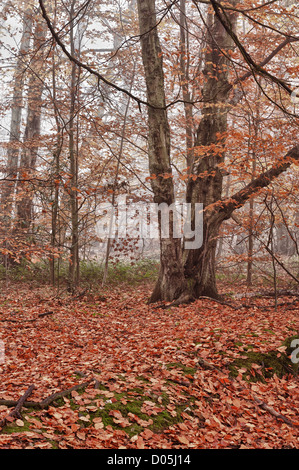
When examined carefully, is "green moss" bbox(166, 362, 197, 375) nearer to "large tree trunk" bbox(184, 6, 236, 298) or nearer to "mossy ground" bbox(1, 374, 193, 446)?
"mossy ground" bbox(1, 374, 193, 446)

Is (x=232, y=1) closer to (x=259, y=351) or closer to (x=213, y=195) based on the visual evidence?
(x=213, y=195)

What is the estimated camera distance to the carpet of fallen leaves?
3.22 m

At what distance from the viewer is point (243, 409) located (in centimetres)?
407

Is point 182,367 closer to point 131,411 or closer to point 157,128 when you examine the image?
point 131,411

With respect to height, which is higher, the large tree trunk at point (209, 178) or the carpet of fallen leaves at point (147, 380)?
the large tree trunk at point (209, 178)

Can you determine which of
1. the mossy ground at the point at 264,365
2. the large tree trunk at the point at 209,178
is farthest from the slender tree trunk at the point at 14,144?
the mossy ground at the point at 264,365

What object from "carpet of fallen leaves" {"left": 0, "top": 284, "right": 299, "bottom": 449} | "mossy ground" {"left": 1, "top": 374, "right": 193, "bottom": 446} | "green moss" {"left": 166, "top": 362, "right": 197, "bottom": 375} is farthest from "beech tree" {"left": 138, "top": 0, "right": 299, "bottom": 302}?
"mossy ground" {"left": 1, "top": 374, "right": 193, "bottom": 446}

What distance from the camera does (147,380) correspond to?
169 inches

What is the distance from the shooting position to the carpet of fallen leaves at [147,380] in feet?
10.6

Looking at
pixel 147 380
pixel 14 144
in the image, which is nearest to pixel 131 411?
pixel 147 380

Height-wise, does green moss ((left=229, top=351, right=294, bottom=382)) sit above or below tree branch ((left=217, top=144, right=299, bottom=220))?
below

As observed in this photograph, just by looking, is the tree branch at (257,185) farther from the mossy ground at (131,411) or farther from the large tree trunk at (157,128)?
→ the mossy ground at (131,411)
